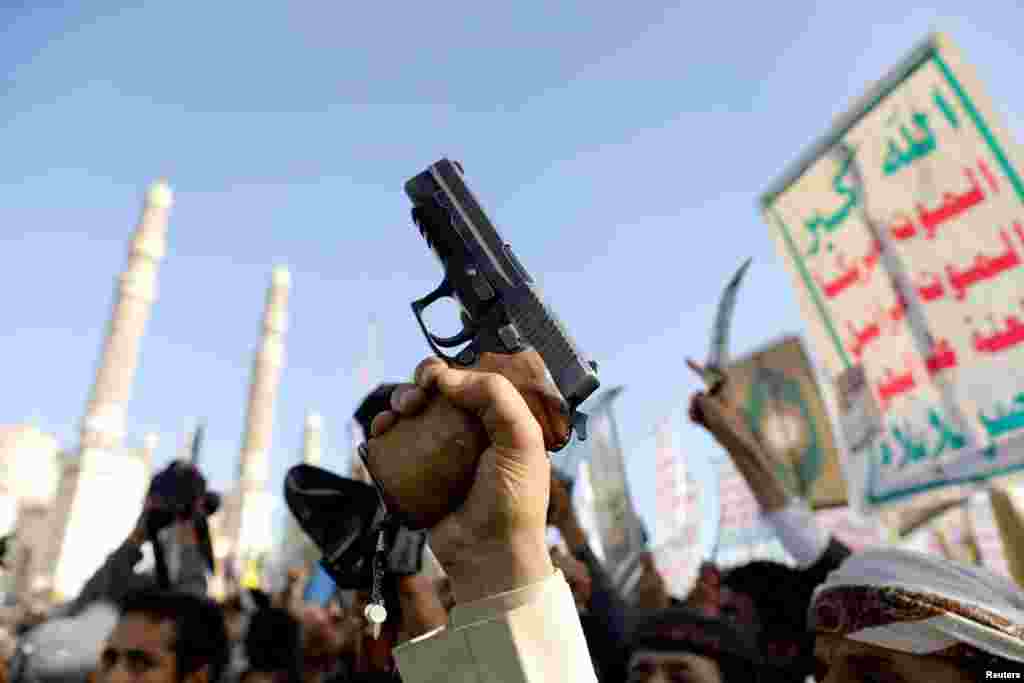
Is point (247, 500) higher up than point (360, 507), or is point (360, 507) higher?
point (247, 500)

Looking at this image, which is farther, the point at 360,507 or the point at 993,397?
the point at 993,397

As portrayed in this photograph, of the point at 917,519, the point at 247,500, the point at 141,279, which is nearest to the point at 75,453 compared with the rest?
the point at 141,279

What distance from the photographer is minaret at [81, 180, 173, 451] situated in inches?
1128

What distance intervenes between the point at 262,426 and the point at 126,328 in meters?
12.8

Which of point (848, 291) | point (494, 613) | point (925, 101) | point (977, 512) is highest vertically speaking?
point (925, 101)

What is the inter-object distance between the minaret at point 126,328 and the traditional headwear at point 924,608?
30640mm

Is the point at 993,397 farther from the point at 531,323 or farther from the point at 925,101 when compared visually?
the point at 531,323

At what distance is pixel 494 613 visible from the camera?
33.9 inches

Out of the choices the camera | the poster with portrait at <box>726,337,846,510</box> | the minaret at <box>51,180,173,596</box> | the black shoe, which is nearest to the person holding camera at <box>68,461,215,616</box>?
the camera

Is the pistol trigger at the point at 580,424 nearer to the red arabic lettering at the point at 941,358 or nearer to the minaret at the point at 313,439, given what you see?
the red arabic lettering at the point at 941,358

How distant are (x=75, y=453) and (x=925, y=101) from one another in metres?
30.3

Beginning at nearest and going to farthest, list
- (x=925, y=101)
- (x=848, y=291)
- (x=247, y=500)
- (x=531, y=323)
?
(x=531, y=323) < (x=925, y=101) < (x=848, y=291) < (x=247, y=500)

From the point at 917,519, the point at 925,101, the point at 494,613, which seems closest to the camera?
the point at 494,613

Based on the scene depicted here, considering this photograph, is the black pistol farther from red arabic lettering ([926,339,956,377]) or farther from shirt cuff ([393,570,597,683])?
red arabic lettering ([926,339,956,377])
